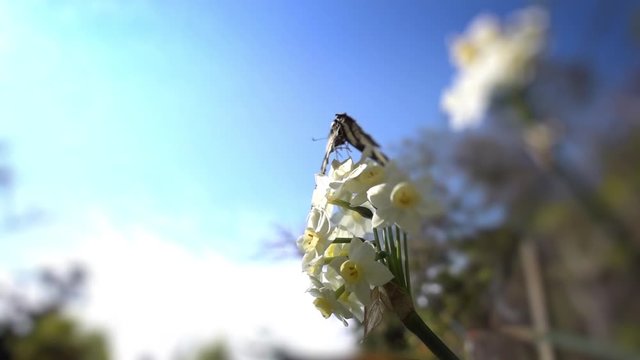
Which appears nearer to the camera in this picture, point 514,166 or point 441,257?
point 441,257

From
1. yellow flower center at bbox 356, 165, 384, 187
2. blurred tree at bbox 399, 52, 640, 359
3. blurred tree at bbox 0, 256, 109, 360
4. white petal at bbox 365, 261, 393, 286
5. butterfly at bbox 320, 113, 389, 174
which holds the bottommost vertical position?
white petal at bbox 365, 261, 393, 286

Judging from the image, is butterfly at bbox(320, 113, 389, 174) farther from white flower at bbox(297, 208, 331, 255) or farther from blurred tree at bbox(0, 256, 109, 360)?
blurred tree at bbox(0, 256, 109, 360)

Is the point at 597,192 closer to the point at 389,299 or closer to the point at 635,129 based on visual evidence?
the point at 635,129

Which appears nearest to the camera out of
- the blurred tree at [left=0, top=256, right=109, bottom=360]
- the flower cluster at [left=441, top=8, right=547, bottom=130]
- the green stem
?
the green stem

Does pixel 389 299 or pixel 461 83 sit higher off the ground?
pixel 461 83

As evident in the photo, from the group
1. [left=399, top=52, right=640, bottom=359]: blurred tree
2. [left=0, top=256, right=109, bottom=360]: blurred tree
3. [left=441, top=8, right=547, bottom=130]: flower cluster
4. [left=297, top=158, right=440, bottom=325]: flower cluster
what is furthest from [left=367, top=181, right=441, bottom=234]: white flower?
[left=0, top=256, right=109, bottom=360]: blurred tree

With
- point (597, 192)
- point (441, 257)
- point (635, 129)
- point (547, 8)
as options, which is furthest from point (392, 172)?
point (635, 129)

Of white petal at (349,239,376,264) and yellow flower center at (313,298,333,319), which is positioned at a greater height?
white petal at (349,239,376,264)
